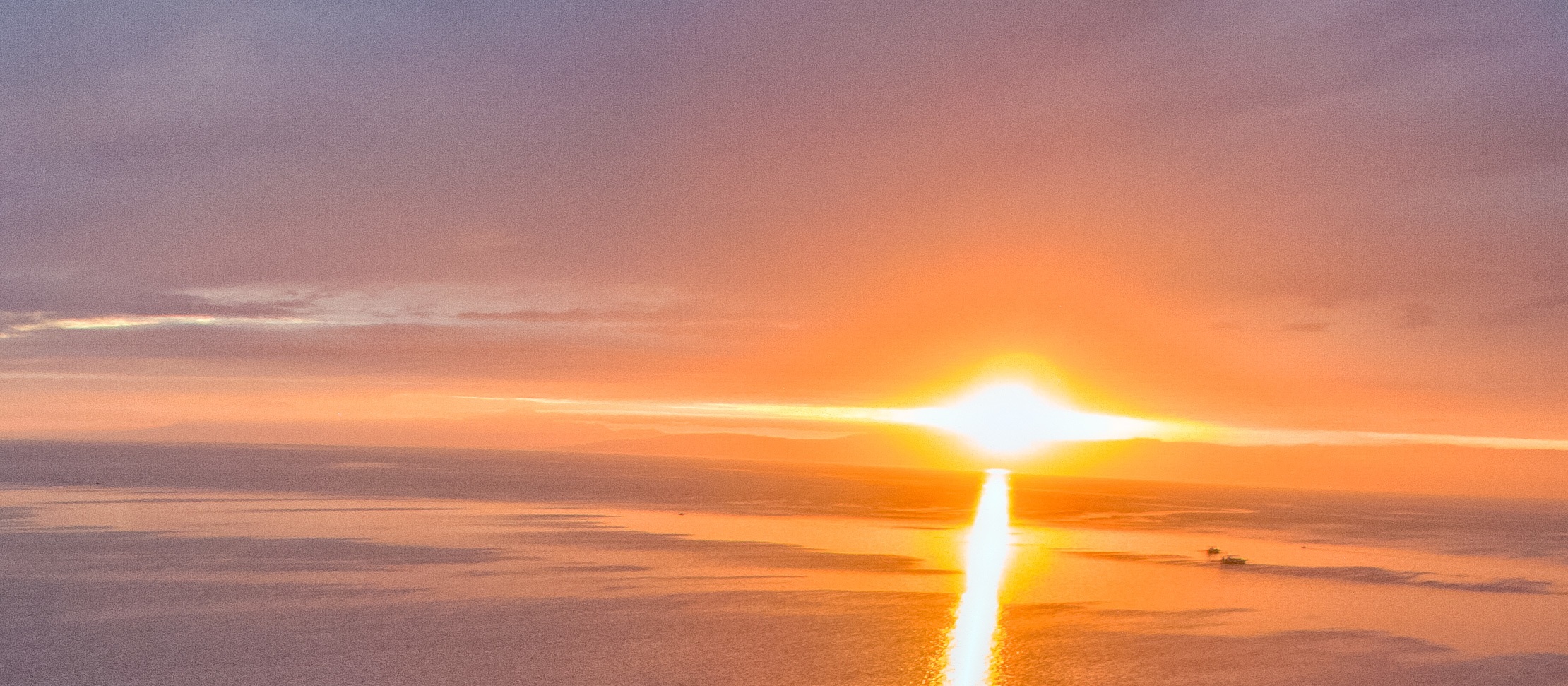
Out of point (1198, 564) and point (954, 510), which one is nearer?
point (1198, 564)

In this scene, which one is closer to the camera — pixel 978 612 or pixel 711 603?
pixel 711 603

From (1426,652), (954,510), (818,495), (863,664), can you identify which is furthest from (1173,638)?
(818,495)

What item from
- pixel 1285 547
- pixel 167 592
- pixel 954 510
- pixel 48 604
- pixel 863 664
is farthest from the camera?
pixel 954 510

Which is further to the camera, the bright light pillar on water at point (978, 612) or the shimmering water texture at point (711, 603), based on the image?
the bright light pillar on water at point (978, 612)

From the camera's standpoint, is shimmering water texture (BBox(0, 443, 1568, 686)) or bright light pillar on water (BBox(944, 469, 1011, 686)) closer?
shimmering water texture (BBox(0, 443, 1568, 686))

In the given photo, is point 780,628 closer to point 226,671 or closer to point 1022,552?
point 226,671
